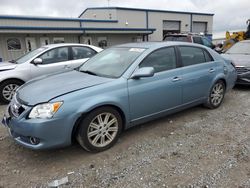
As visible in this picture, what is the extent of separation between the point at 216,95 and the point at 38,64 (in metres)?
4.56

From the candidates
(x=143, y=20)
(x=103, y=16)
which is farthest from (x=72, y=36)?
(x=143, y=20)

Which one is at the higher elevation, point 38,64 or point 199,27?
point 199,27

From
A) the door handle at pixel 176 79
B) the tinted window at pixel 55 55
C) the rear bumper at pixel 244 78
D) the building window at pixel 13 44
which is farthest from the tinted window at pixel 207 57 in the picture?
the building window at pixel 13 44

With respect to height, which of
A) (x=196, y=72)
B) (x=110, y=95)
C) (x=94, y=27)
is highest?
(x=94, y=27)

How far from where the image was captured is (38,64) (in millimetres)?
6004

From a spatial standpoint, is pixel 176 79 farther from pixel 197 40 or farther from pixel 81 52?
pixel 197 40

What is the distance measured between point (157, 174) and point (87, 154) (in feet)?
3.46

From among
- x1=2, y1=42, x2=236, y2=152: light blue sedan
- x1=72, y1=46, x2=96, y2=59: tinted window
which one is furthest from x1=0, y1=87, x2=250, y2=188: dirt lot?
x1=72, y1=46, x2=96, y2=59: tinted window

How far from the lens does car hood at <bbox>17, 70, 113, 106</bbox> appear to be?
289 centimetres

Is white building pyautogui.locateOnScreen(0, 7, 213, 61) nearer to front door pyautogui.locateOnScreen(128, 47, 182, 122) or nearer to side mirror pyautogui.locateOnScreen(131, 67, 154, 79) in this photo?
front door pyautogui.locateOnScreen(128, 47, 182, 122)

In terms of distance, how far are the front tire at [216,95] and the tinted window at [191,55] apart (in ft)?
2.27

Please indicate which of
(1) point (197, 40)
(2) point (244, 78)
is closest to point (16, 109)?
(2) point (244, 78)

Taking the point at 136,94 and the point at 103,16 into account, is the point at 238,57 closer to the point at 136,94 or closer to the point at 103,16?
the point at 136,94

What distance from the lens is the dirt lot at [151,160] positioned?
2611mm
